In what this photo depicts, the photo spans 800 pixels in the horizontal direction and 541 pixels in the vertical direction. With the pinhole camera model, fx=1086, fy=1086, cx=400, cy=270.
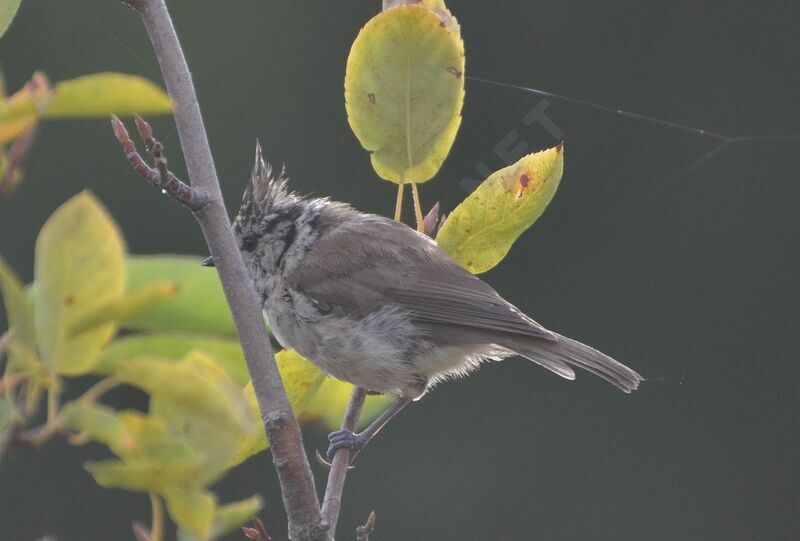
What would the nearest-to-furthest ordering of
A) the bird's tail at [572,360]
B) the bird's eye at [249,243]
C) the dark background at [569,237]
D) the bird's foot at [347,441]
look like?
the bird's foot at [347,441] → the bird's tail at [572,360] → the bird's eye at [249,243] → the dark background at [569,237]

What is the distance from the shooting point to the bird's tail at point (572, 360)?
2.67 meters

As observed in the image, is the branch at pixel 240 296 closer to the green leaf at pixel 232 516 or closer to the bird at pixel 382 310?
the green leaf at pixel 232 516

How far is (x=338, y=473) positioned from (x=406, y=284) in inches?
39.5

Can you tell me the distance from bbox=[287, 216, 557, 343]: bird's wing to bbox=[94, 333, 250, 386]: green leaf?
1.42 meters

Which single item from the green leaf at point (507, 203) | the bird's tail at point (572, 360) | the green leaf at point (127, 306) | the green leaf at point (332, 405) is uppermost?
the bird's tail at point (572, 360)

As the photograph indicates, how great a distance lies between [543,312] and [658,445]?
113 centimetres

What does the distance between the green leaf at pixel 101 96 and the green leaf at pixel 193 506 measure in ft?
0.99

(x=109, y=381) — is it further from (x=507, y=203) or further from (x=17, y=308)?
(x=507, y=203)

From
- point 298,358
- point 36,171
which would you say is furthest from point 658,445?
point 298,358

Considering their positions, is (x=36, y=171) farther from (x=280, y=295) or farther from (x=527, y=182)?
(x=527, y=182)

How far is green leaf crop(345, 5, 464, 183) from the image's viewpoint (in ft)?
5.37

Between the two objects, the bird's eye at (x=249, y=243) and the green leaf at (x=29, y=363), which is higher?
the bird's eye at (x=249, y=243)

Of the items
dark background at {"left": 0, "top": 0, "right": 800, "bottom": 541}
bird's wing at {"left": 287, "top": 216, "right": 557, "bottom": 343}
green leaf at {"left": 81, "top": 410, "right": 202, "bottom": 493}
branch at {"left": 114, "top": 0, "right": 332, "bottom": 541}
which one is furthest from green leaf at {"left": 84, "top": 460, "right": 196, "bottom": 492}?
dark background at {"left": 0, "top": 0, "right": 800, "bottom": 541}

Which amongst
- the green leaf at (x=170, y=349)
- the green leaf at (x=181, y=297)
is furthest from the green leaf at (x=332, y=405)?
the green leaf at (x=181, y=297)
